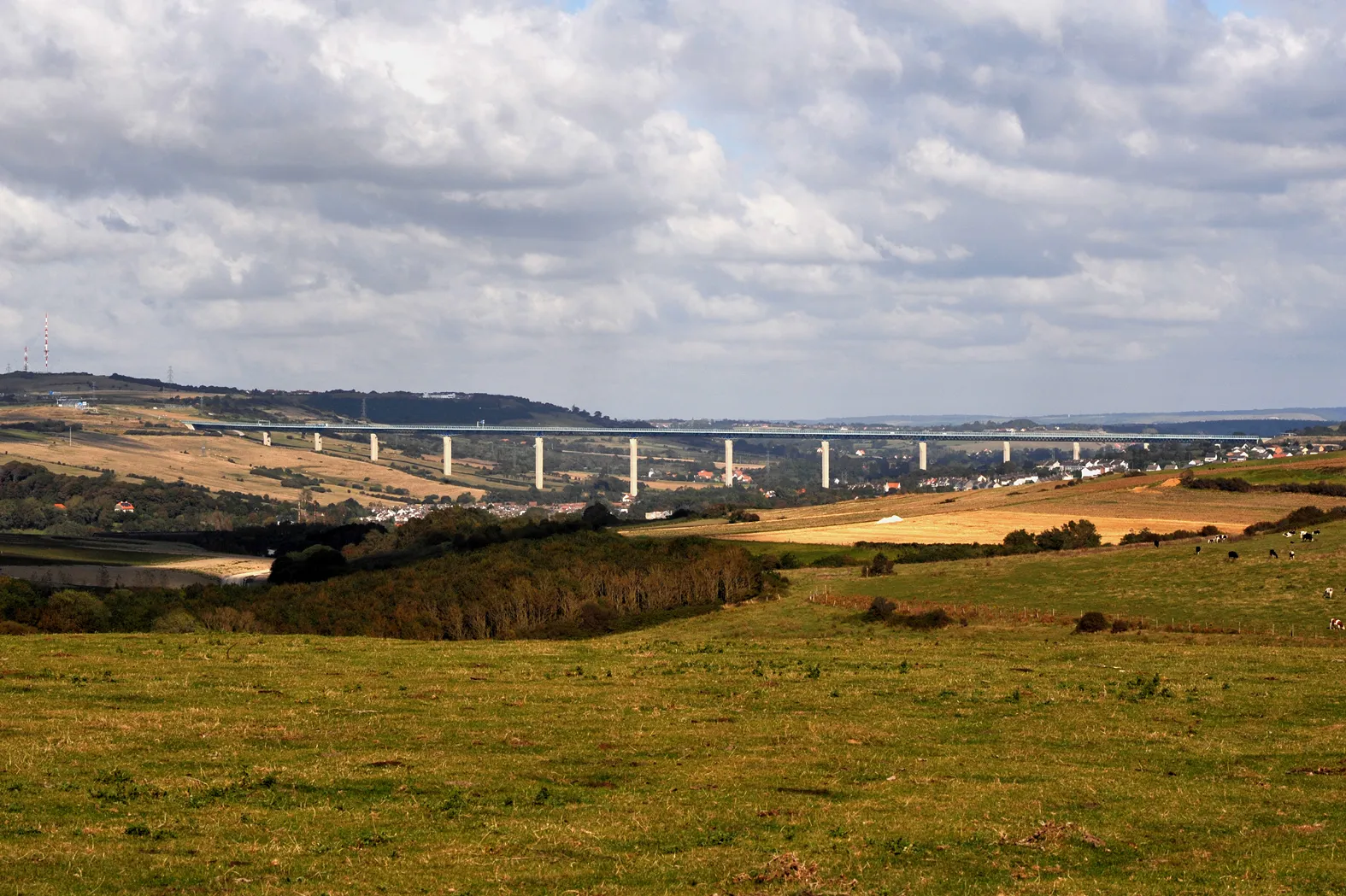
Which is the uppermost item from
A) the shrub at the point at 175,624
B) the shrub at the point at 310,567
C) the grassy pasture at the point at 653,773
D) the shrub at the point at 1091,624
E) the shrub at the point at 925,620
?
the grassy pasture at the point at 653,773

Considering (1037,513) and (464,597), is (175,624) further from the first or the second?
(1037,513)

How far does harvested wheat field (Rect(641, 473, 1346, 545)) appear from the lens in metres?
107

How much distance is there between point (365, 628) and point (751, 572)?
1103 inches

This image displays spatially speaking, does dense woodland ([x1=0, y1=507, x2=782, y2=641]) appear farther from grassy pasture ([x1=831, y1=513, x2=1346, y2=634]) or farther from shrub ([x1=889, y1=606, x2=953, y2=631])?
shrub ([x1=889, y1=606, x2=953, y2=631])

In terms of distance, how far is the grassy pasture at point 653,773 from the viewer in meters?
15.6

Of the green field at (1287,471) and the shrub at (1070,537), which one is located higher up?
the green field at (1287,471)

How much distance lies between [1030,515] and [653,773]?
106 m

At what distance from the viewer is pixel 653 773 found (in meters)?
21.8

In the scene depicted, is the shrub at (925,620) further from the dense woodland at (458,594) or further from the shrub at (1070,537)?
the shrub at (1070,537)

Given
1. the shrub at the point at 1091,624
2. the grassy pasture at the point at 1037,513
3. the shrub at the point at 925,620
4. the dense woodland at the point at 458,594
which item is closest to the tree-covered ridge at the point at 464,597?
the dense woodland at the point at 458,594

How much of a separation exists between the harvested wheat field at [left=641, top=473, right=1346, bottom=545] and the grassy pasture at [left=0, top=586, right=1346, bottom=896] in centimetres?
7340

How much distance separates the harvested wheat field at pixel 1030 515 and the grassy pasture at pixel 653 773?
7340 cm

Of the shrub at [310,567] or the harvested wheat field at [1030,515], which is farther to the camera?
the shrub at [310,567]

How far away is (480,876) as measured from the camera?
15156mm
